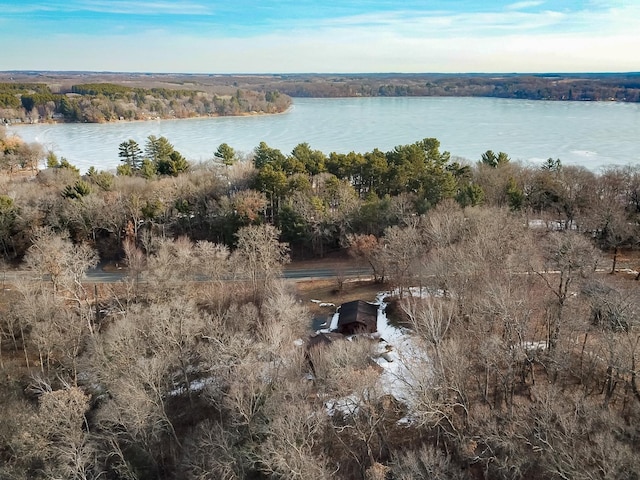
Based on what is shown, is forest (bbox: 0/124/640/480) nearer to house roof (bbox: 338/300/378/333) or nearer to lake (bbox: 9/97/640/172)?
house roof (bbox: 338/300/378/333)

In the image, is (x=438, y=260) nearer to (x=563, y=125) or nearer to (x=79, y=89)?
(x=563, y=125)

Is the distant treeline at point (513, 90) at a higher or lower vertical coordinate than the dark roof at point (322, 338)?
higher

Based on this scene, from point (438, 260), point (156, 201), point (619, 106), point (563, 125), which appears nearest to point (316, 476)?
point (438, 260)

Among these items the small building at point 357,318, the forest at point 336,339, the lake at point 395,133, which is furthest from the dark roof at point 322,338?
the lake at point 395,133

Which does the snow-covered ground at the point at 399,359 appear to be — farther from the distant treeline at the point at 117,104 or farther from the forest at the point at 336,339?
the distant treeline at the point at 117,104

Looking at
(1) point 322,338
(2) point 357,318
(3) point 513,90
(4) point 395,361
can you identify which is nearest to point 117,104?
(2) point 357,318

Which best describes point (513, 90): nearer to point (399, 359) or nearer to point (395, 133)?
point (395, 133)
